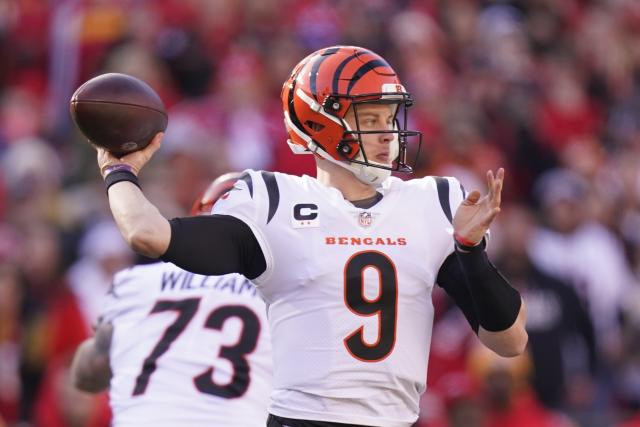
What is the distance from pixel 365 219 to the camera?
402 centimetres

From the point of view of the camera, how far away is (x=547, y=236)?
940 cm

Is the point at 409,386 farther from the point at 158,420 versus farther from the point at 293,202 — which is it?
the point at 158,420

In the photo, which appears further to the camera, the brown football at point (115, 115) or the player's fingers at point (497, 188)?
the brown football at point (115, 115)

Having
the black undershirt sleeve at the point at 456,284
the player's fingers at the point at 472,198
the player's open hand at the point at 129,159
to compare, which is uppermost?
the player's open hand at the point at 129,159

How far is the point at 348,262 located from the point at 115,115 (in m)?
0.85

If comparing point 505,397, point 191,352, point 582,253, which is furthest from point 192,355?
point 582,253

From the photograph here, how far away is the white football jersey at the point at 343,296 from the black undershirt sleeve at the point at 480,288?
85 millimetres

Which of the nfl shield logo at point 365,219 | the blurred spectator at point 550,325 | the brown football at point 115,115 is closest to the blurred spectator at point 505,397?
the blurred spectator at point 550,325

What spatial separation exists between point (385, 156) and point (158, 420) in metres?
1.51

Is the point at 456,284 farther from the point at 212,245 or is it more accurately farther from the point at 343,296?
the point at 212,245

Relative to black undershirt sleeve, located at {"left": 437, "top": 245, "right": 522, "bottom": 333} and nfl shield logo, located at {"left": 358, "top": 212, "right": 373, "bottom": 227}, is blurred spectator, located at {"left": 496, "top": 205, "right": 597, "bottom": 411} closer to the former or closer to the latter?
black undershirt sleeve, located at {"left": 437, "top": 245, "right": 522, "bottom": 333}

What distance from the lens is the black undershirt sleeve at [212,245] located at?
3.86m

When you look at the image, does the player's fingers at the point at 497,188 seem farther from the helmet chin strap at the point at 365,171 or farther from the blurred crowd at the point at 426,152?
the blurred crowd at the point at 426,152

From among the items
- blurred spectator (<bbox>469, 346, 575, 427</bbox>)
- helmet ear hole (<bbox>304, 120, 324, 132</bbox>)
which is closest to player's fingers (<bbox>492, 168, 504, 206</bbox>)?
helmet ear hole (<bbox>304, 120, 324, 132</bbox>)
